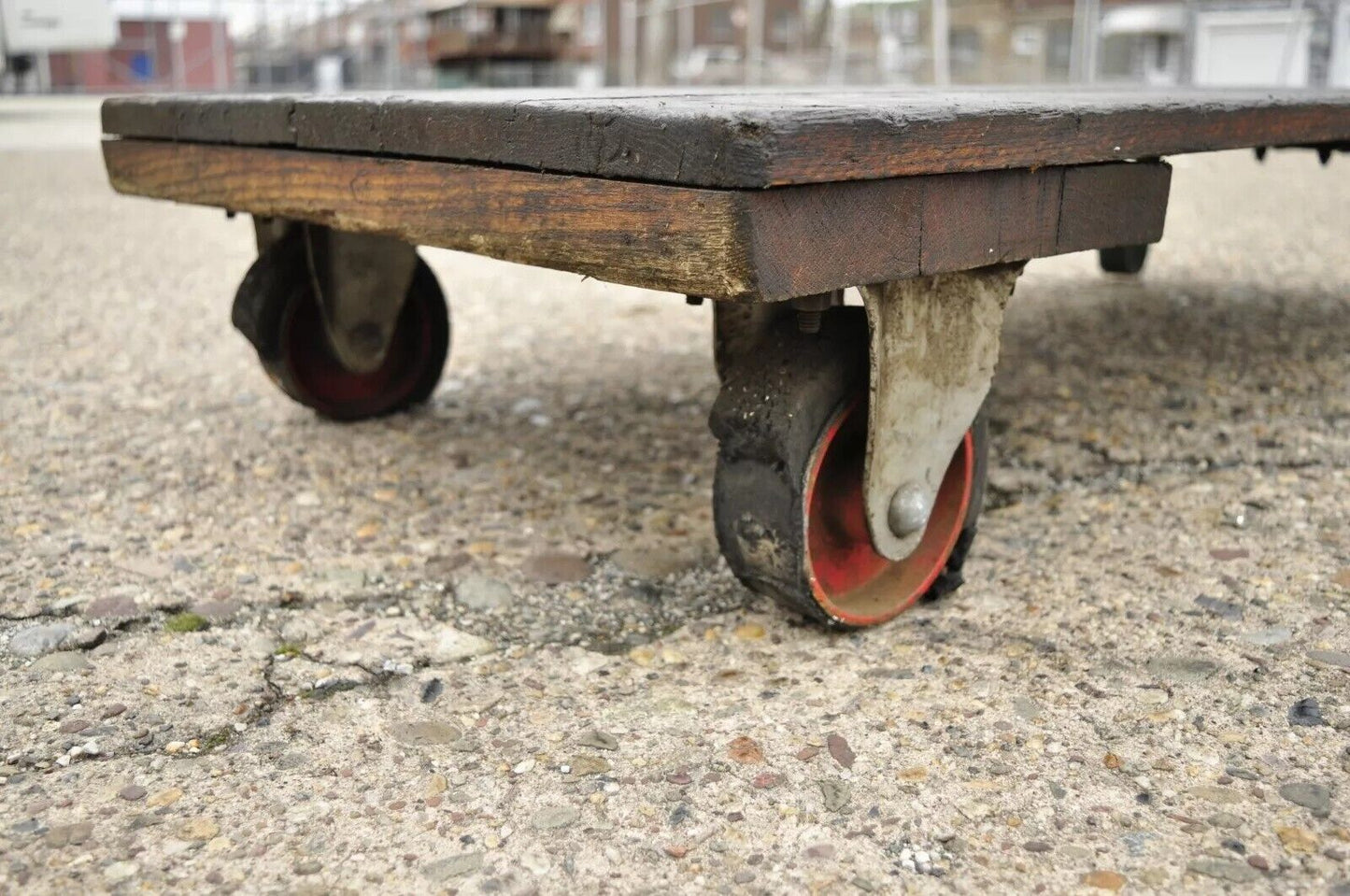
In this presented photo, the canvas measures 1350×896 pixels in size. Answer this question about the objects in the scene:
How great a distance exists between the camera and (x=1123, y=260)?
427 centimetres

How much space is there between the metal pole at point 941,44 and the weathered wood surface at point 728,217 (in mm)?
11298

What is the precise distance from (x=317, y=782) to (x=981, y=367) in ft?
3.25

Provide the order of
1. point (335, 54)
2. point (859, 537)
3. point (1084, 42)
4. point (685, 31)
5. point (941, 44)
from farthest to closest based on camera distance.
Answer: point (335, 54) → point (685, 31) → point (941, 44) → point (1084, 42) → point (859, 537)

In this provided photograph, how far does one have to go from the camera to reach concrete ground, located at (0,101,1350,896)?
4.12 feet

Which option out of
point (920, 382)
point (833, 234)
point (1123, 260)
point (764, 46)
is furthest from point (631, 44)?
point (833, 234)

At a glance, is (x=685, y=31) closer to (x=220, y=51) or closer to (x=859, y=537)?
(x=220, y=51)

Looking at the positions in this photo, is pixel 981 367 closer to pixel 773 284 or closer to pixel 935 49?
pixel 773 284

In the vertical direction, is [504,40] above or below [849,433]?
above

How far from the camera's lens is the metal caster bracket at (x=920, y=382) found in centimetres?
158

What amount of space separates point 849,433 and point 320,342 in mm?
1302

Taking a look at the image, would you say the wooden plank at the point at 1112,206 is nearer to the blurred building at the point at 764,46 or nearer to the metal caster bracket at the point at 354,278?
the metal caster bracket at the point at 354,278

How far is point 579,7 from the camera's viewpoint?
23.6m

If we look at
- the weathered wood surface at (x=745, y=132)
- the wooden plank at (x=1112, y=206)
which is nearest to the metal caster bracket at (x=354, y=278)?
the weathered wood surface at (x=745, y=132)

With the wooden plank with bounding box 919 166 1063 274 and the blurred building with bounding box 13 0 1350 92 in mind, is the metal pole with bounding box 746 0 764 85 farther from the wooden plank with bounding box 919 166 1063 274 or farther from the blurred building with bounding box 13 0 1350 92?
the wooden plank with bounding box 919 166 1063 274
